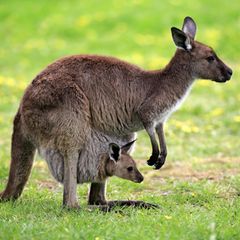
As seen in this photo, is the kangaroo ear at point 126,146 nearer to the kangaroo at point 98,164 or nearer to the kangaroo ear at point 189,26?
the kangaroo at point 98,164

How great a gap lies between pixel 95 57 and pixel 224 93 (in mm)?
7243

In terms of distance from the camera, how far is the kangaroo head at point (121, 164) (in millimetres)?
6254

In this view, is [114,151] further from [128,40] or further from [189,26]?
[128,40]

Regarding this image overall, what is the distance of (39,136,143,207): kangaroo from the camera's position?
6.08 meters

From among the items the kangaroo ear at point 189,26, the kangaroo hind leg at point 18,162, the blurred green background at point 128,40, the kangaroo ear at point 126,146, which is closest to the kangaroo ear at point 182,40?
the kangaroo ear at point 189,26

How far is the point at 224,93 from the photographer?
43.8 ft

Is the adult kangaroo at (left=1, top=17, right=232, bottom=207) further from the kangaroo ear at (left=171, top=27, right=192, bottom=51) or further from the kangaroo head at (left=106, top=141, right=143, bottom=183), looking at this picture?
the kangaroo head at (left=106, top=141, right=143, bottom=183)

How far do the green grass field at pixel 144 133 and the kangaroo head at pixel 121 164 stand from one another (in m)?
0.37

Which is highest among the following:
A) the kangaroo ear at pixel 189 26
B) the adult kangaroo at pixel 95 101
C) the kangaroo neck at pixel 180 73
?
the kangaroo ear at pixel 189 26

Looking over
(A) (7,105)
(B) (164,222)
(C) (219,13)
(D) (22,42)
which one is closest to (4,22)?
(D) (22,42)

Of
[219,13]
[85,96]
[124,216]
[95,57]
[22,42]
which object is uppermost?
[219,13]

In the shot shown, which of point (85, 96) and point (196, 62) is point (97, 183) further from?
point (196, 62)

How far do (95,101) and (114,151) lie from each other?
485mm

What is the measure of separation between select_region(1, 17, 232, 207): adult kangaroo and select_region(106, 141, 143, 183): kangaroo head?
195mm
